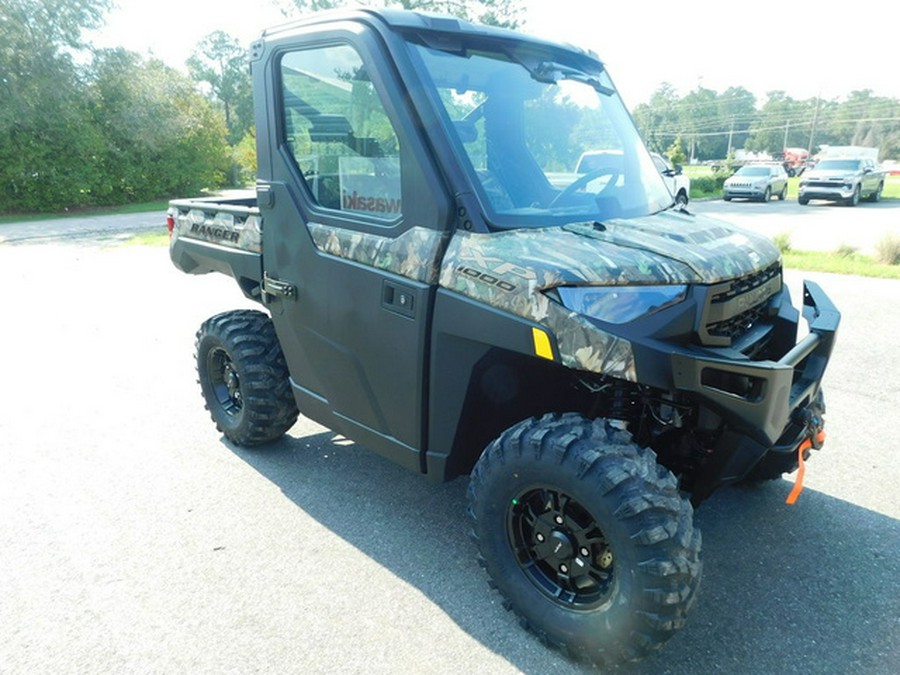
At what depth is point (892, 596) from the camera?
276 cm

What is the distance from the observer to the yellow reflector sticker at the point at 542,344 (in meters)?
2.25

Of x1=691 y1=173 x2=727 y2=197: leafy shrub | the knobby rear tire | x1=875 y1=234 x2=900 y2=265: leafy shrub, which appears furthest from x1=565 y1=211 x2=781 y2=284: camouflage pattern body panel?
x1=691 y1=173 x2=727 y2=197: leafy shrub

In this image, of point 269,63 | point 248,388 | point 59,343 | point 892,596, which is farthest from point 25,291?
point 892,596

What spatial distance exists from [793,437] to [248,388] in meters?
2.78

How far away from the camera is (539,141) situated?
2867 mm

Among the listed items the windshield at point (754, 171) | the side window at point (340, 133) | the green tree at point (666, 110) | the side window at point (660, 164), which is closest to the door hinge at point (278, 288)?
the side window at point (340, 133)

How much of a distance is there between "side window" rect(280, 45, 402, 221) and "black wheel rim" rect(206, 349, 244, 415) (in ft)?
5.09

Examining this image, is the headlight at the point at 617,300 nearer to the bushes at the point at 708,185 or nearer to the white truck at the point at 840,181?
the white truck at the point at 840,181

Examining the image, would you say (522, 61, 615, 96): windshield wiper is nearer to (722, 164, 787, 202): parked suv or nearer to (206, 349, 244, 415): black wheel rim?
(206, 349, 244, 415): black wheel rim

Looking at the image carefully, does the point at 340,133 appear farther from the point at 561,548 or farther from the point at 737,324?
the point at 561,548

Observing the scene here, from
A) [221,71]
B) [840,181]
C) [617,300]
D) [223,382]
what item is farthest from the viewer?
[221,71]

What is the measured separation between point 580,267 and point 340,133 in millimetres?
1315

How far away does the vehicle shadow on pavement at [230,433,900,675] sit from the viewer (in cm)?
244


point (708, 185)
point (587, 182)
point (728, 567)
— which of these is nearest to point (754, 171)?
point (708, 185)
